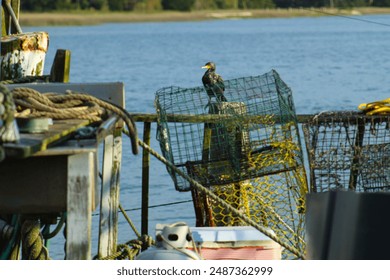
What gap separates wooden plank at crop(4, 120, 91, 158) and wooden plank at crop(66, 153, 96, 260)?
0.46 ft

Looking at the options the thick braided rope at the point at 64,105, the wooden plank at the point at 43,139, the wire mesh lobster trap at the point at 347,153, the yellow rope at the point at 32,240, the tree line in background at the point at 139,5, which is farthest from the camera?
the tree line in background at the point at 139,5

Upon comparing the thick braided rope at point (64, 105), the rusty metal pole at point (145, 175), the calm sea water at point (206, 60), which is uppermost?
the thick braided rope at point (64, 105)

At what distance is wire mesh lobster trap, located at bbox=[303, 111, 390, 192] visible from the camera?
7.52m

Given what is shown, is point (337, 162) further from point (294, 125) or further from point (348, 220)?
point (348, 220)

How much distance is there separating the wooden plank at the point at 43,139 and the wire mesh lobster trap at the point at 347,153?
2.65m

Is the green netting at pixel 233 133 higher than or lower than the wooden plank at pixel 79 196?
lower

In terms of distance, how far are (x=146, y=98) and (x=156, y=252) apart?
22655 mm

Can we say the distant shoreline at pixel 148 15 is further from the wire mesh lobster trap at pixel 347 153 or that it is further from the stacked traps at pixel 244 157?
the wire mesh lobster trap at pixel 347 153

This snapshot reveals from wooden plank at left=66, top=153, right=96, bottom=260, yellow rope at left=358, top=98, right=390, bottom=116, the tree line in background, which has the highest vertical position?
wooden plank at left=66, top=153, right=96, bottom=260

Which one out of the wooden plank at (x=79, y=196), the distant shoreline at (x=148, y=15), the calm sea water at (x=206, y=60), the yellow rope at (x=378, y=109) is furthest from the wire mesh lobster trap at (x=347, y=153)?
the distant shoreline at (x=148, y=15)

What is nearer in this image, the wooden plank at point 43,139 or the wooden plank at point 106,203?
the wooden plank at point 43,139

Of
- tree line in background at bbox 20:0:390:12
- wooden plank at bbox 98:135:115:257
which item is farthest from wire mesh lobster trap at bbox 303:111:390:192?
tree line in background at bbox 20:0:390:12

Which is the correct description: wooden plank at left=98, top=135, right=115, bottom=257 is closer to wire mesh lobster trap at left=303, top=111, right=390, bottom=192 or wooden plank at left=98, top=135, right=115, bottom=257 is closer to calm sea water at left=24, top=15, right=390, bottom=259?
wire mesh lobster trap at left=303, top=111, right=390, bottom=192

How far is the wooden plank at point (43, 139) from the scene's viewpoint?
4.31 metres
